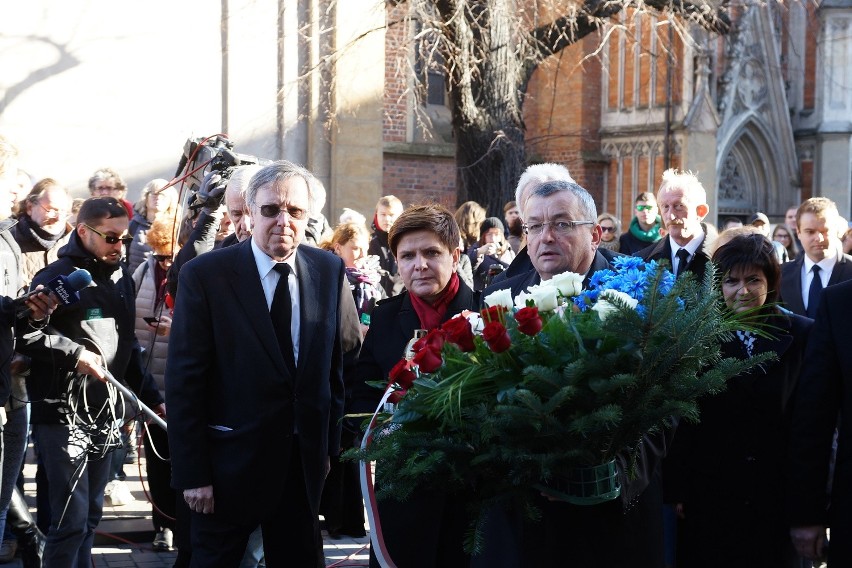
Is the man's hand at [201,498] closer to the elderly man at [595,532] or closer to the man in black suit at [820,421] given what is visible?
the elderly man at [595,532]

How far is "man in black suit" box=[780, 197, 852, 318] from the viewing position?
7793 millimetres

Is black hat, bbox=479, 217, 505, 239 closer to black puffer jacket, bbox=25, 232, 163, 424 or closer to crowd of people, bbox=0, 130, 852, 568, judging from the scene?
crowd of people, bbox=0, 130, 852, 568

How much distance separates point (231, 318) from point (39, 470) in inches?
84.6

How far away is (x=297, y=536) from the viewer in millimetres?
4277

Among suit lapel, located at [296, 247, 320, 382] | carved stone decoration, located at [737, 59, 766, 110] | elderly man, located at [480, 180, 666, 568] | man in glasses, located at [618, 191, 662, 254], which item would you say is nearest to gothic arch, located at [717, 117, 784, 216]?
carved stone decoration, located at [737, 59, 766, 110]

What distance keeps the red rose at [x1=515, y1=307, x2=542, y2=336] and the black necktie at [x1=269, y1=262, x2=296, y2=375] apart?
1.56 meters

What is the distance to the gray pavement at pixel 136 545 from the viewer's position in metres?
6.35

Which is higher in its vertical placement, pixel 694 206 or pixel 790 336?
pixel 694 206

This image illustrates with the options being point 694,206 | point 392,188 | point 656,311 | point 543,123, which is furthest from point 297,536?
point 543,123

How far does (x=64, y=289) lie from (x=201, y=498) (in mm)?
1300

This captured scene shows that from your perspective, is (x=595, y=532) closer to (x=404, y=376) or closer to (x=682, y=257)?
(x=404, y=376)

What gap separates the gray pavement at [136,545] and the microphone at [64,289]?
86.2 inches

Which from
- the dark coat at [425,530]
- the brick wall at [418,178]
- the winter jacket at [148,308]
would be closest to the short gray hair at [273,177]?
the dark coat at [425,530]

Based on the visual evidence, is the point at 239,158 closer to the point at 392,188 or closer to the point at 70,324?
the point at 70,324
